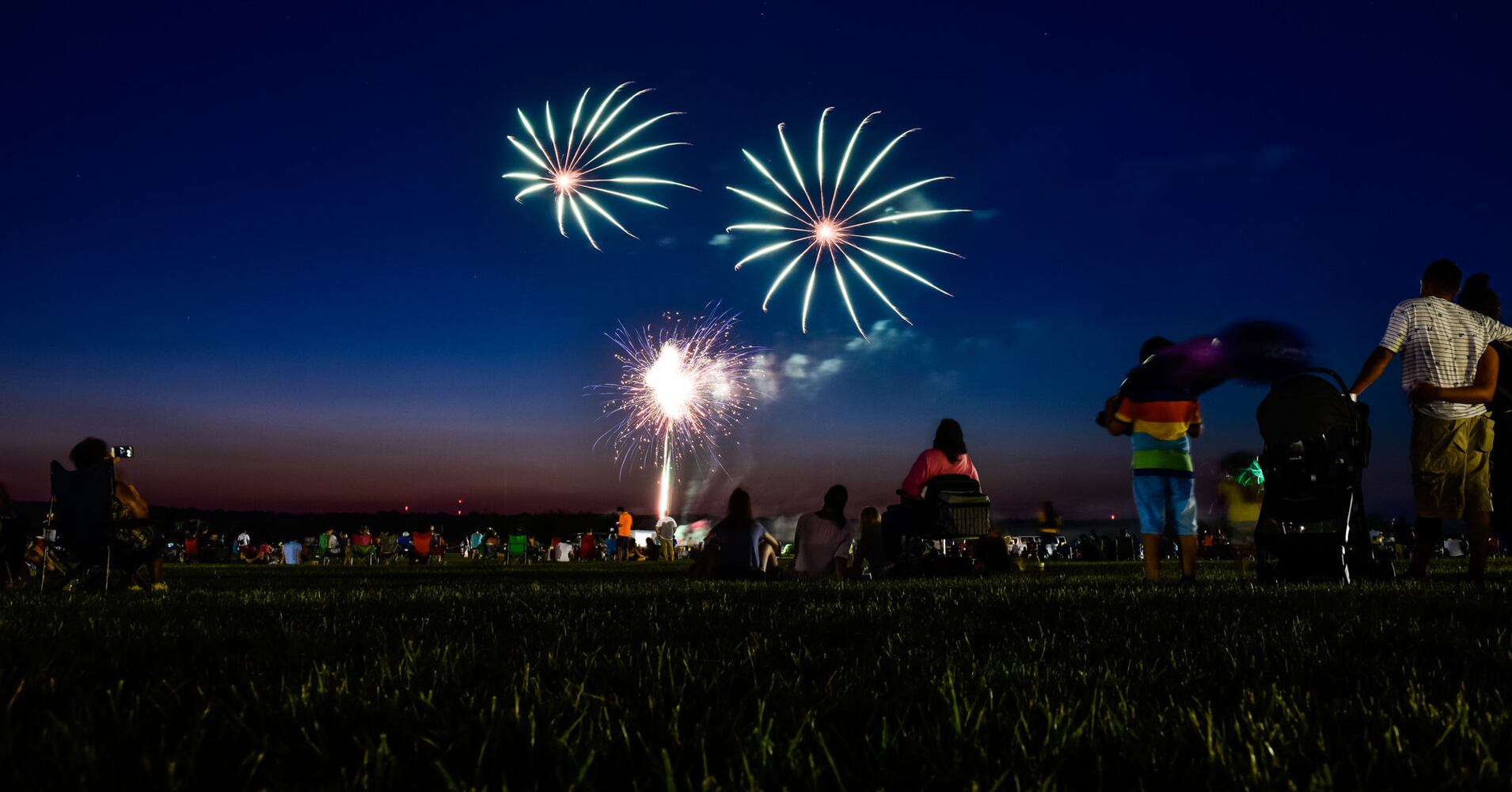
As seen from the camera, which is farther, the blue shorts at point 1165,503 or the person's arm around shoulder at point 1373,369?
the blue shorts at point 1165,503

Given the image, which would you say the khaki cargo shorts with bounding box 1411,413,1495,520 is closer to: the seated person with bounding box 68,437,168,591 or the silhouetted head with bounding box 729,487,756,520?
the silhouetted head with bounding box 729,487,756,520

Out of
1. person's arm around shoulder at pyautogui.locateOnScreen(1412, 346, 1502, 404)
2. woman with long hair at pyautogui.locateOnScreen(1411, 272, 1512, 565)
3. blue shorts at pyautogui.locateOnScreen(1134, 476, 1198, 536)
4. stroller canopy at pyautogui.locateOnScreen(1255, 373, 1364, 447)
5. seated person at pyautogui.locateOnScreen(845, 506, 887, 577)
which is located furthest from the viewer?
seated person at pyautogui.locateOnScreen(845, 506, 887, 577)

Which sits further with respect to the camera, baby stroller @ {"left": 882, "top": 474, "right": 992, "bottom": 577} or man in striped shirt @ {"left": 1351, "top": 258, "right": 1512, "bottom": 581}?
baby stroller @ {"left": 882, "top": 474, "right": 992, "bottom": 577}

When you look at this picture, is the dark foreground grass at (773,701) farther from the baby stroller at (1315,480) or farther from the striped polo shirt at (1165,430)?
the striped polo shirt at (1165,430)

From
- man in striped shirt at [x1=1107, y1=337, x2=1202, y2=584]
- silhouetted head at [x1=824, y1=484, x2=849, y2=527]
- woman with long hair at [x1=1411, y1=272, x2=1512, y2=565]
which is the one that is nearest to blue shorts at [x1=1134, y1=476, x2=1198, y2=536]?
man in striped shirt at [x1=1107, y1=337, x2=1202, y2=584]

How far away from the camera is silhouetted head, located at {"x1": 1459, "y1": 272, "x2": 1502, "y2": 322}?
8.53 m

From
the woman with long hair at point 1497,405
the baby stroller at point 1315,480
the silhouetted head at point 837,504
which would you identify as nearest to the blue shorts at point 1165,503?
the baby stroller at point 1315,480

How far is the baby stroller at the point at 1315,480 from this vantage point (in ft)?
26.3

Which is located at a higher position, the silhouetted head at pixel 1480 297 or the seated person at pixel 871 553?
the silhouetted head at pixel 1480 297

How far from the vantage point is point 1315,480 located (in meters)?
8.09

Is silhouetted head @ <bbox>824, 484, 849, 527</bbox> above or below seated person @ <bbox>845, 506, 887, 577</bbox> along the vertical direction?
above

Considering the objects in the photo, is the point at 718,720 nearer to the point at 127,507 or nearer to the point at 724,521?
the point at 724,521

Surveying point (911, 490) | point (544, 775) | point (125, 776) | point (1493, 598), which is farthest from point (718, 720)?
point (911, 490)

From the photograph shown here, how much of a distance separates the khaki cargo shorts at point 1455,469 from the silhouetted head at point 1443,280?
1.08 metres
